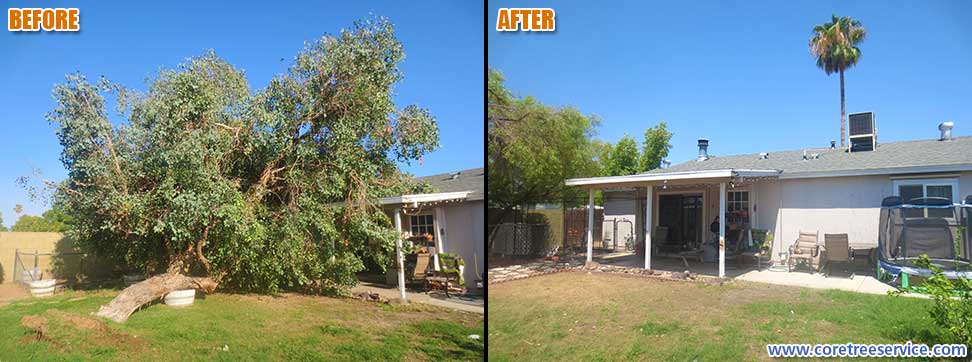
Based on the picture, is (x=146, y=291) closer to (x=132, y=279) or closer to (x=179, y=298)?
(x=179, y=298)

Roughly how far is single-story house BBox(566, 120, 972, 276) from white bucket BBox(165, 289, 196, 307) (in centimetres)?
818

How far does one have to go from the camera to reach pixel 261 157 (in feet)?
33.8

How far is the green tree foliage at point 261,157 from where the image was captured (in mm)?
9477

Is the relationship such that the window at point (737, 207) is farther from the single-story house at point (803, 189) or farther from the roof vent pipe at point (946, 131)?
the roof vent pipe at point (946, 131)

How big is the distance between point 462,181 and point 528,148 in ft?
7.92

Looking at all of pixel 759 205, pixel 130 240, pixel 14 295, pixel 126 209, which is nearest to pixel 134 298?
pixel 126 209

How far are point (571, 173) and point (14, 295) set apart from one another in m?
13.7

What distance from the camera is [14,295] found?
481 inches

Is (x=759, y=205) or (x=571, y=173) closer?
(x=759, y=205)

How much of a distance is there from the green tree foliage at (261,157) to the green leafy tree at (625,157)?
60.4 feet

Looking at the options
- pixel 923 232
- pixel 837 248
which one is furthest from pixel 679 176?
pixel 923 232

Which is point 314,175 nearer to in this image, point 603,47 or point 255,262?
point 255,262

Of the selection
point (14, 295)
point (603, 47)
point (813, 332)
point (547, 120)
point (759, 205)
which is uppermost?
point (603, 47)

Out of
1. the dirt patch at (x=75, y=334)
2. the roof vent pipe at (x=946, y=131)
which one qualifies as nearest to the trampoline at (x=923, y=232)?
the roof vent pipe at (x=946, y=131)
